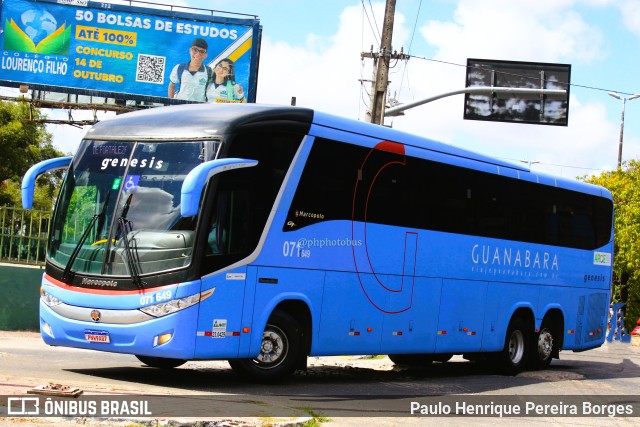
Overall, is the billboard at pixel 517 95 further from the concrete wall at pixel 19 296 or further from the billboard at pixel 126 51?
the concrete wall at pixel 19 296

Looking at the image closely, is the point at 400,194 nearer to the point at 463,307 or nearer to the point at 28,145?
the point at 463,307

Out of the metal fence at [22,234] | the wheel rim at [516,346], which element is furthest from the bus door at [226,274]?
the metal fence at [22,234]

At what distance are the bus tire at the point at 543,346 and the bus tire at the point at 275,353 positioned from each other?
742 cm

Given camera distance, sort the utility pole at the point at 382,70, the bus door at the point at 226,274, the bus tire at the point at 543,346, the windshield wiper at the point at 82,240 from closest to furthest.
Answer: the bus door at the point at 226,274 → the windshield wiper at the point at 82,240 → the bus tire at the point at 543,346 → the utility pole at the point at 382,70

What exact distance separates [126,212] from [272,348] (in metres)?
2.61

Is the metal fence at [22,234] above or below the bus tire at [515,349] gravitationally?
above

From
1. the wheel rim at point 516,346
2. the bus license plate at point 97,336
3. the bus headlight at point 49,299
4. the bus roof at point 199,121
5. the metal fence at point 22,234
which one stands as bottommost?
the wheel rim at point 516,346

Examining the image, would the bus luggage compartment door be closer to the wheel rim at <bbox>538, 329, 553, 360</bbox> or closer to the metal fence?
the wheel rim at <bbox>538, 329, 553, 360</bbox>

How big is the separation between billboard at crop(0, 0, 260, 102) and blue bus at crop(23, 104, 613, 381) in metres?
17.4

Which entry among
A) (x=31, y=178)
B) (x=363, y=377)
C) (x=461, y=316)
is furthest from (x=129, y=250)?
(x=461, y=316)

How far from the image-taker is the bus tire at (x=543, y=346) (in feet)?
62.5

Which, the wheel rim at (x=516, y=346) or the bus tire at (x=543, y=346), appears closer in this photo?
the wheel rim at (x=516, y=346)

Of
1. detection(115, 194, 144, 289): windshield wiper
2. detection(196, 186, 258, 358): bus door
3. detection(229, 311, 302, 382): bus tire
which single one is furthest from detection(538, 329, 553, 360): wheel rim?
detection(115, 194, 144, 289): windshield wiper

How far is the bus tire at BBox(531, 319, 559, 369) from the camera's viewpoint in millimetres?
19047
